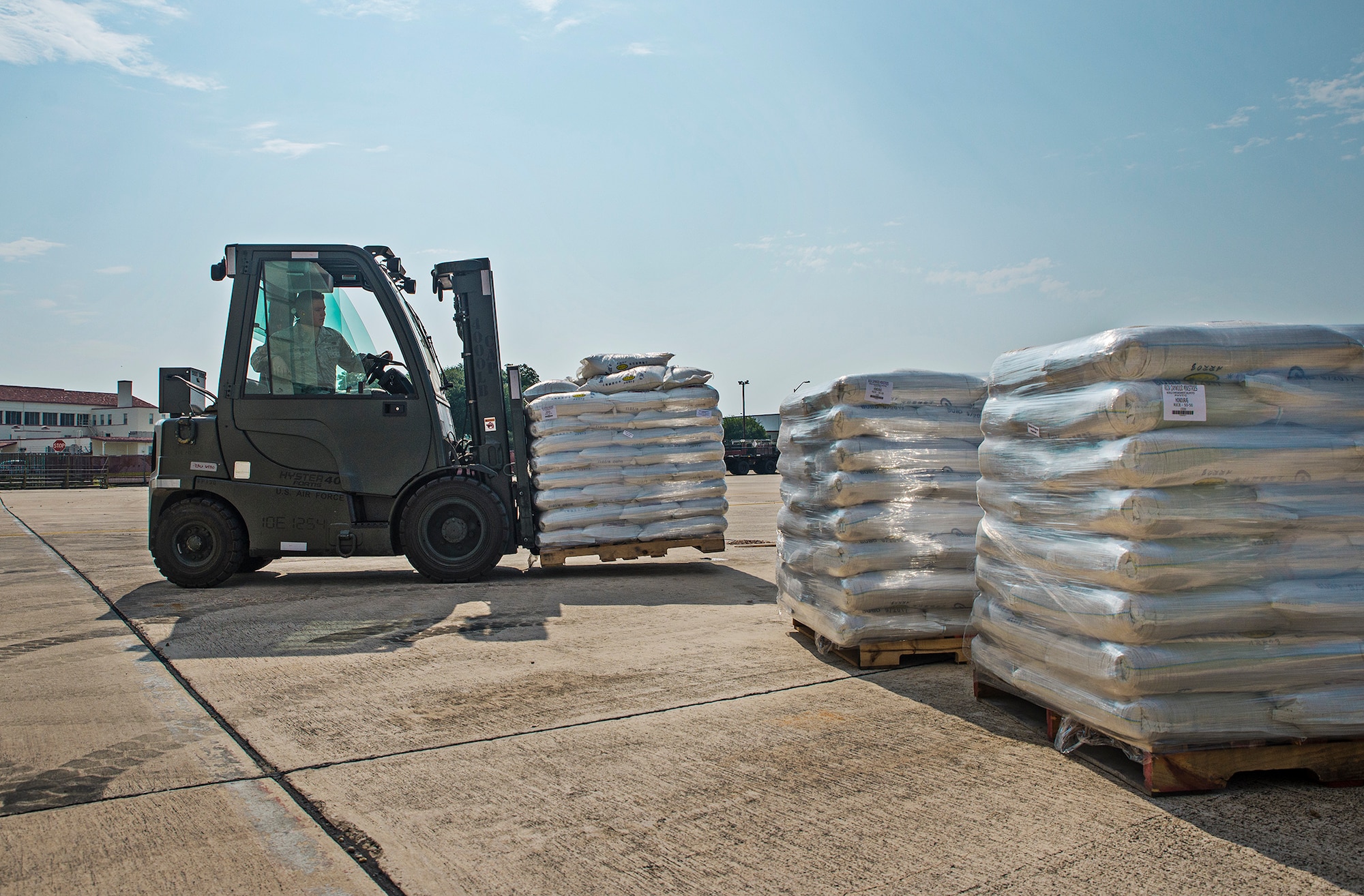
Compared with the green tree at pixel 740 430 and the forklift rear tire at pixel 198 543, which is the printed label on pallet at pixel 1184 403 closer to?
the forklift rear tire at pixel 198 543

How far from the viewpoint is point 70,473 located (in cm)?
3919

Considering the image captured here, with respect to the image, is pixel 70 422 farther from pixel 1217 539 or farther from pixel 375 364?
pixel 1217 539

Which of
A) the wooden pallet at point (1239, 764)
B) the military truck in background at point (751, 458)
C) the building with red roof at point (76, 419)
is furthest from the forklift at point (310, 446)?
the building with red roof at point (76, 419)

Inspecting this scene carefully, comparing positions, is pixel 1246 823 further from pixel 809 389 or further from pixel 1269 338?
pixel 809 389

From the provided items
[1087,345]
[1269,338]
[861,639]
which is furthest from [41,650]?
[1269,338]

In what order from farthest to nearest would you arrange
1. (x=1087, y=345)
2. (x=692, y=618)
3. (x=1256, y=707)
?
(x=692, y=618)
(x=1087, y=345)
(x=1256, y=707)

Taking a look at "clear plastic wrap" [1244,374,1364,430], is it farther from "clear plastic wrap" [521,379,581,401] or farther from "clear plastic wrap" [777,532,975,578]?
"clear plastic wrap" [521,379,581,401]

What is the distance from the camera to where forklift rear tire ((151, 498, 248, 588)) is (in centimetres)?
756

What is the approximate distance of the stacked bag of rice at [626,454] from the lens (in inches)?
317

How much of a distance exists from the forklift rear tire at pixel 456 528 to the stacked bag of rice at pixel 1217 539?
5.38 meters

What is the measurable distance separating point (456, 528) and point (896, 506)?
4332 mm

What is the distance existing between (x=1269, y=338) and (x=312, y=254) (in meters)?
6.80

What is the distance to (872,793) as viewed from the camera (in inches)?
114

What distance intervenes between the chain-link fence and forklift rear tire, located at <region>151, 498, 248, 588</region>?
3512 cm
